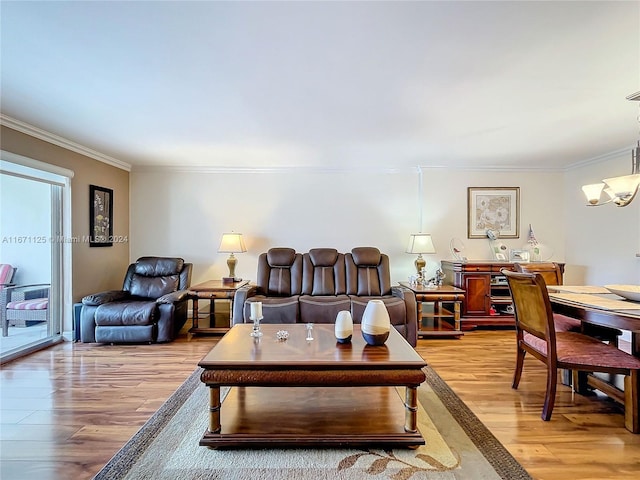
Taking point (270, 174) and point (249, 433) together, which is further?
point (270, 174)

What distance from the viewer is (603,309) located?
6.96ft

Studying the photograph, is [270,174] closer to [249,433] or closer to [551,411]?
[249,433]

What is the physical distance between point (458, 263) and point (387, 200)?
4.48ft

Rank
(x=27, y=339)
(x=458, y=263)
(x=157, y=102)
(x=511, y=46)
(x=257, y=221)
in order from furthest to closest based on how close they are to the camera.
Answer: (x=257, y=221)
(x=458, y=263)
(x=27, y=339)
(x=157, y=102)
(x=511, y=46)

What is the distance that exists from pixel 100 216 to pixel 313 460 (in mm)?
4226

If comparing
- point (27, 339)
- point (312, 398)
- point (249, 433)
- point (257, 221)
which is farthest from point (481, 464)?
point (27, 339)

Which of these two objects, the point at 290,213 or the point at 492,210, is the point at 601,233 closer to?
the point at 492,210

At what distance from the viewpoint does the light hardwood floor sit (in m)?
1.85

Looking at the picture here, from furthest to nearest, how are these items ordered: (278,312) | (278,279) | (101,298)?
(278,279), (101,298), (278,312)

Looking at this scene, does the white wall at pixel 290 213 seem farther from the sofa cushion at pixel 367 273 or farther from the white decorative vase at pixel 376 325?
the white decorative vase at pixel 376 325

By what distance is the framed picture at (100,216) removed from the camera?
441 centimetres

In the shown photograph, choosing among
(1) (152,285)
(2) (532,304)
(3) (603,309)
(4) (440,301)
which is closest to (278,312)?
(1) (152,285)

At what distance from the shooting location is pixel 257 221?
5.20 meters

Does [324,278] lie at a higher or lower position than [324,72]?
lower
